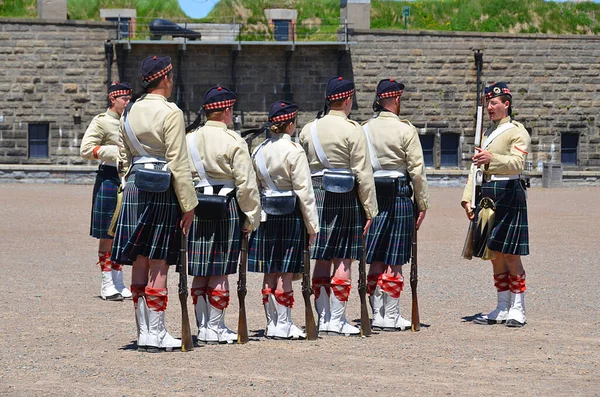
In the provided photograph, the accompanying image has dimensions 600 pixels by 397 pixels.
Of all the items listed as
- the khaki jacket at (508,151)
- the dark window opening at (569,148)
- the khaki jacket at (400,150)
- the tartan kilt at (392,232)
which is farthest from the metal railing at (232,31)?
the tartan kilt at (392,232)

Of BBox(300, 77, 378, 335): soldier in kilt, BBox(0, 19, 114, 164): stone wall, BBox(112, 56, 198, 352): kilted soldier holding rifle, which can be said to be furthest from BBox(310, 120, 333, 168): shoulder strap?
BBox(0, 19, 114, 164): stone wall

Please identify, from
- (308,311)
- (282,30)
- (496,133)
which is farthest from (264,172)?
(282,30)

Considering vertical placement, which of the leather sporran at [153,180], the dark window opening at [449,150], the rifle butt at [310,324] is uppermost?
the leather sporran at [153,180]

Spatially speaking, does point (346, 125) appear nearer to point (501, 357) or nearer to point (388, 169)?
point (388, 169)

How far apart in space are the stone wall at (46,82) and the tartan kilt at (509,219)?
92.4ft

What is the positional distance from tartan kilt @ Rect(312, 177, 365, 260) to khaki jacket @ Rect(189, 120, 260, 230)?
79 centimetres

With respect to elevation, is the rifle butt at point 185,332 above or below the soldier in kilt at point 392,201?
below

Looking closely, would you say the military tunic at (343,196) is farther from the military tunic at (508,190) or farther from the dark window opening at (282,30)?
the dark window opening at (282,30)

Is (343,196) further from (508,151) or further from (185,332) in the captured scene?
(185,332)

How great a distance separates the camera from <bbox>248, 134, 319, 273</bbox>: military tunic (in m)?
8.57

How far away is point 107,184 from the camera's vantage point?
11125 mm

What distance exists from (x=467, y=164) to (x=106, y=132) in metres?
28.0

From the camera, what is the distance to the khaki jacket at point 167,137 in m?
7.77

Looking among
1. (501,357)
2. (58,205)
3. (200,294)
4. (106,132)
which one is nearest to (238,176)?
→ (200,294)
